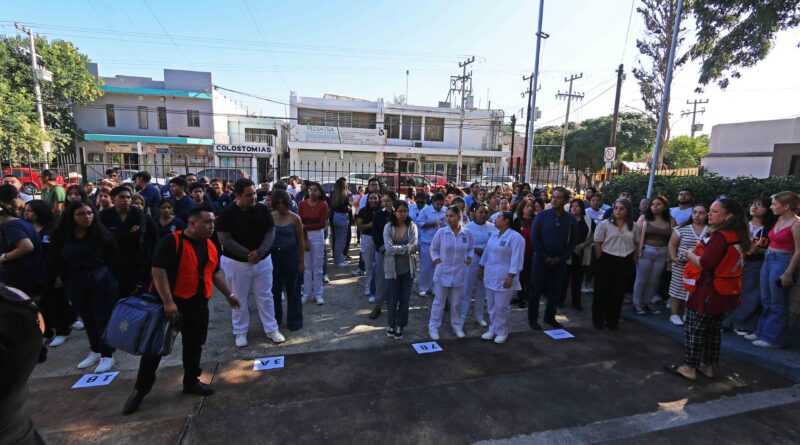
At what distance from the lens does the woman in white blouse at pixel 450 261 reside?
4.58 meters

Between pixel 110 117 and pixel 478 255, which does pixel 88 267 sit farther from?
pixel 110 117

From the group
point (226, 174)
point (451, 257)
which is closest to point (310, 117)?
point (226, 174)

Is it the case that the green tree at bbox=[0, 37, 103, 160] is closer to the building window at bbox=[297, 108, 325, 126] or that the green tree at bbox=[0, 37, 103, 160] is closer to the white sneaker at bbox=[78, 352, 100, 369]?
the building window at bbox=[297, 108, 325, 126]

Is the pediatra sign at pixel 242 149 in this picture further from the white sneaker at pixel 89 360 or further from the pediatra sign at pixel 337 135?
the white sneaker at pixel 89 360

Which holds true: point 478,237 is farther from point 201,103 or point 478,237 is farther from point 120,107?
point 120,107

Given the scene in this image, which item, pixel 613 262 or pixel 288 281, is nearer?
pixel 288 281

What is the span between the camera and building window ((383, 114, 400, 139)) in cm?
3192

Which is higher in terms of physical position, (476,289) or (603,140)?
(603,140)

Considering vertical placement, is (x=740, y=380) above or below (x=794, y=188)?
below

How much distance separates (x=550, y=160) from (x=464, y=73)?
39.6 ft

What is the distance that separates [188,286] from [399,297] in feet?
7.74

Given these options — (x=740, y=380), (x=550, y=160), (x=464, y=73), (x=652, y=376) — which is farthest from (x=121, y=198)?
(x=550, y=160)

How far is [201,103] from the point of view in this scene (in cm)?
2589

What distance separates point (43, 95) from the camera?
69.7 feet
